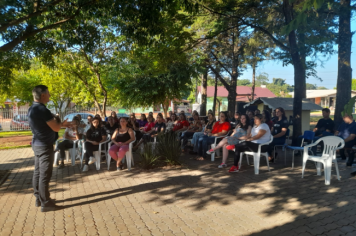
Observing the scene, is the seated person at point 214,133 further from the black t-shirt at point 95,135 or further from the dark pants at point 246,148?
the black t-shirt at point 95,135

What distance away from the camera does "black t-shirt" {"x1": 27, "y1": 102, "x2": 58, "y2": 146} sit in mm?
4469

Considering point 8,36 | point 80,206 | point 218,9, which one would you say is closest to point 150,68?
point 218,9

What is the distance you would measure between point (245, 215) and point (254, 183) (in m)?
1.71

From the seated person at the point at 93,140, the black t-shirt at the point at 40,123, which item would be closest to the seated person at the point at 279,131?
the seated person at the point at 93,140

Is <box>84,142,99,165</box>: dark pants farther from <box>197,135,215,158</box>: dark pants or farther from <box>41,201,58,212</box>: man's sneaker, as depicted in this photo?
<box>197,135,215,158</box>: dark pants

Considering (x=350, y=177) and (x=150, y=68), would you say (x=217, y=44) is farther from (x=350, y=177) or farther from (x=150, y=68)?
(x=350, y=177)

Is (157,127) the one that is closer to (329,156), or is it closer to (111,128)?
(111,128)

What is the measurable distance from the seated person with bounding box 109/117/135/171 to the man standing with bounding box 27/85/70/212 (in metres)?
2.88

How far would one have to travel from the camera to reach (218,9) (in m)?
11.1

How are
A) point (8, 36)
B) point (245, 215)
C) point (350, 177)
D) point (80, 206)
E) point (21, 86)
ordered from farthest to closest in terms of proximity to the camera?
point (21, 86) → point (8, 36) → point (350, 177) → point (80, 206) → point (245, 215)

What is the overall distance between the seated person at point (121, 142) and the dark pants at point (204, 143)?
7.54 ft

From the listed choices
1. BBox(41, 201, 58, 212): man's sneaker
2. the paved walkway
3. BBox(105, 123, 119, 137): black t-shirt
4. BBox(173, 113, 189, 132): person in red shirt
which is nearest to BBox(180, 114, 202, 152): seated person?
BBox(173, 113, 189, 132): person in red shirt

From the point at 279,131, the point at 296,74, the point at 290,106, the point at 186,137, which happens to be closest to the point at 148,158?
the point at 186,137

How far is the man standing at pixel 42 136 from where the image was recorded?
4.48 meters
